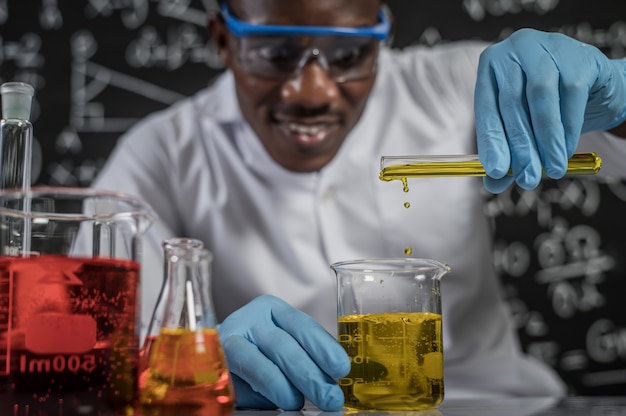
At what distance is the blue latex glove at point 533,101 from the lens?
A: 1261mm

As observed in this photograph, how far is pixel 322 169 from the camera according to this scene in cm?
213

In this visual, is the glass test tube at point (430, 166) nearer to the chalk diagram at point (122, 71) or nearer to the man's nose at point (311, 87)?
the man's nose at point (311, 87)

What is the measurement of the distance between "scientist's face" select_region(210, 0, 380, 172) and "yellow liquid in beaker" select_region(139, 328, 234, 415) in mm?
1087

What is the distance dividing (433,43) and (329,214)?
3.66ft

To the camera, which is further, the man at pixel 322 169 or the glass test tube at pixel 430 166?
the man at pixel 322 169

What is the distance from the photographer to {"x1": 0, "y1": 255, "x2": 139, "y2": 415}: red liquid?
2.61ft

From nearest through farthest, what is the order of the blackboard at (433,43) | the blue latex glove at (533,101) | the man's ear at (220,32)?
the blue latex glove at (533,101), the man's ear at (220,32), the blackboard at (433,43)

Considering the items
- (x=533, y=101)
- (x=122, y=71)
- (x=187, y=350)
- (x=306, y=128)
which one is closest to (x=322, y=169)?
(x=306, y=128)

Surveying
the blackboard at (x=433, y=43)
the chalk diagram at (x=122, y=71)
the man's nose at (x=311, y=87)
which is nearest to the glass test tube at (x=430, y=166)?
the man's nose at (x=311, y=87)

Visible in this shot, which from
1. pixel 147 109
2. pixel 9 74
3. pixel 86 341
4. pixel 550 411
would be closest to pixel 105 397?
pixel 86 341

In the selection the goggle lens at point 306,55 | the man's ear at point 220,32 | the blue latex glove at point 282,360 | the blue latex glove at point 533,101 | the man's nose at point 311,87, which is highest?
the man's ear at point 220,32

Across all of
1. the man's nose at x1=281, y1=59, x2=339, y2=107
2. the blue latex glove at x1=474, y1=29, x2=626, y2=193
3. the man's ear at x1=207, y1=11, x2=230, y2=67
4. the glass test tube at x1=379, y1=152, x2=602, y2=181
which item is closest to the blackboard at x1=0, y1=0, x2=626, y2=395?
the man's ear at x1=207, y1=11, x2=230, y2=67

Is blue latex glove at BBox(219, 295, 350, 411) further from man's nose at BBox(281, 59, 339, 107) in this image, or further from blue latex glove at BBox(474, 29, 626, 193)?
man's nose at BBox(281, 59, 339, 107)

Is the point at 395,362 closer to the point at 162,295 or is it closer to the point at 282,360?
the point at 282,360
